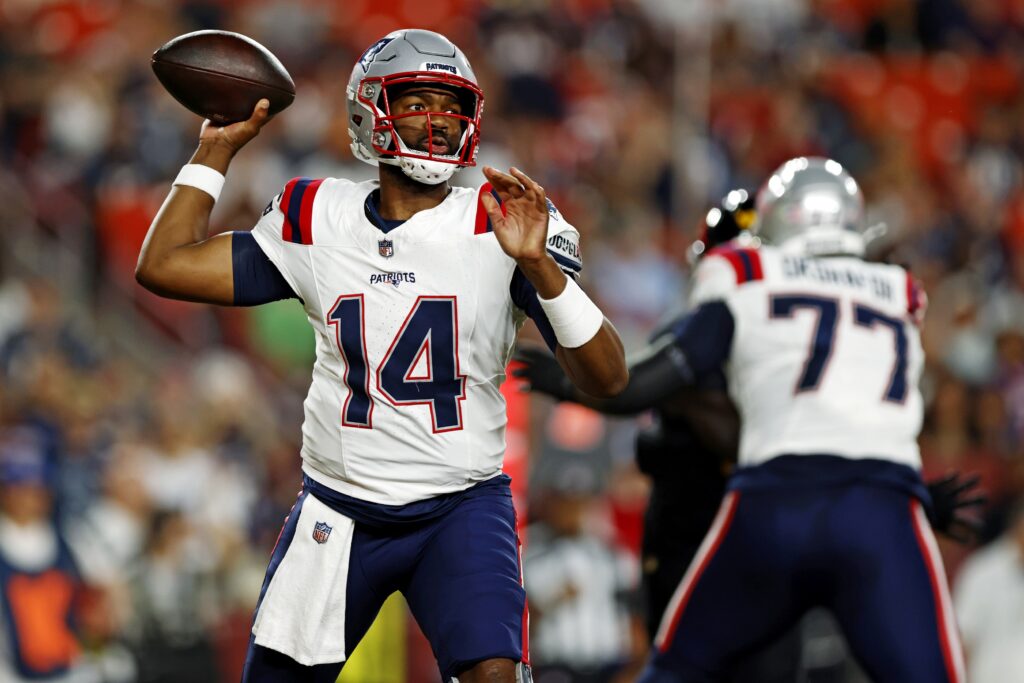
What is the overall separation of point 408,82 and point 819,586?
1799 mm

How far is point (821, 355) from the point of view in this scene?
4492 millimetres

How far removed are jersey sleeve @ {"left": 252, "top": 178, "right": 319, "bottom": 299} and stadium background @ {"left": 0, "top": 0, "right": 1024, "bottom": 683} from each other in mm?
2672

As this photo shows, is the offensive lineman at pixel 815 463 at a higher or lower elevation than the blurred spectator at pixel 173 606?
higher

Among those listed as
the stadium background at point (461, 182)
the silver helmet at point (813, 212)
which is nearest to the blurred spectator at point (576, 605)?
the stadium background at point (461, 182)

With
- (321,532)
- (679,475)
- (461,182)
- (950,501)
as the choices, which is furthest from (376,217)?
(461,182)

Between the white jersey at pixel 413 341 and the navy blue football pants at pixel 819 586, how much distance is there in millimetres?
979

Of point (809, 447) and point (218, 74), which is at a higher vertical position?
point (218, 74)

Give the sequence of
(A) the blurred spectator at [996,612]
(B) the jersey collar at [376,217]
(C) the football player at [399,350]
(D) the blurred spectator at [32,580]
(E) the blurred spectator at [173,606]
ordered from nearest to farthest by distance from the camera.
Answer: (C) the football player at [399,350], (B) the jersey collar at [376,217], (D) the blurred spectator at [32,580], (A) the blurred spectator at [996,612], (E) the blurred spectator at [173,606]

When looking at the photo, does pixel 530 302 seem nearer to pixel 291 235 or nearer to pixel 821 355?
pixel 291 235

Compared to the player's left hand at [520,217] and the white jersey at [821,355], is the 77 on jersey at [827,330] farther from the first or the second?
the player's left hand at [520,217]

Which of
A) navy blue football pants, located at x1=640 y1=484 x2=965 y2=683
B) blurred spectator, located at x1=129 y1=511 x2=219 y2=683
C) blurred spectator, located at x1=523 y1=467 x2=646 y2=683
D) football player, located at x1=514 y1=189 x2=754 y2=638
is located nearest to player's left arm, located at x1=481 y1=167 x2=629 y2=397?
navy blue football pants, located at x1=640 y1=484 x2=965 y2=683

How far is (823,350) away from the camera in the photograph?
14.7ft

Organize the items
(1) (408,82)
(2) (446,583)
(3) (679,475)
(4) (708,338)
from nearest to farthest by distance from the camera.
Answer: (2) (446,583) < (1) (408,82) < (4) (708,338) < (3) (679,475)

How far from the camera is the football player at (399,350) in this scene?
3609 millimetres
